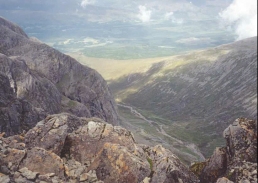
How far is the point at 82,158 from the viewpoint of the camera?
35125mm

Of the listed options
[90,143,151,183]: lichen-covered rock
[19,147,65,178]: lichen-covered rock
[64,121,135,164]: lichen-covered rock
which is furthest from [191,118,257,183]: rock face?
[19,147,65,178]: lichen-covered rock

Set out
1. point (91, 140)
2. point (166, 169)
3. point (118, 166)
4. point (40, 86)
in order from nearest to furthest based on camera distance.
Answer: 1. point (118, 166)
2. point (166, 169)
3. point (91, 140)
4. point (40, 86)

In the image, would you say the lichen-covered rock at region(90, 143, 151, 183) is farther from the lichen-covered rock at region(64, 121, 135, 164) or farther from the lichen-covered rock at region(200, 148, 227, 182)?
the lichen-covered rock at region(200, 148, 227, 182)

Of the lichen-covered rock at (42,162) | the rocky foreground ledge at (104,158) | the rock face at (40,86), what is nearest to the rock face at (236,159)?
the rocky foreground ledge at (104,158)

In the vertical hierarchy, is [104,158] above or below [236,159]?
above

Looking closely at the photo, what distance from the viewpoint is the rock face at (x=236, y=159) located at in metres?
30.9

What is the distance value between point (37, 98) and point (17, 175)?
3851 inches

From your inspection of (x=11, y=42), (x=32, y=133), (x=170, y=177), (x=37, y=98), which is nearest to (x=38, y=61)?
(x=11, y=42)

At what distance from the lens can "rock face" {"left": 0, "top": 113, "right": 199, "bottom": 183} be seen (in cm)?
2995

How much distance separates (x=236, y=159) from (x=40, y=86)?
10798cm

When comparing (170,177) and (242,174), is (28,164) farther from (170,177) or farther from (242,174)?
(242,174)

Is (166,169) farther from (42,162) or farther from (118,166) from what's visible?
(42,162)

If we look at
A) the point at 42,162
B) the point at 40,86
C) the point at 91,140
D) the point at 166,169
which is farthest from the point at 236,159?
the point at 40,86

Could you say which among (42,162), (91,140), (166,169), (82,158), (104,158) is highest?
(91,140)
